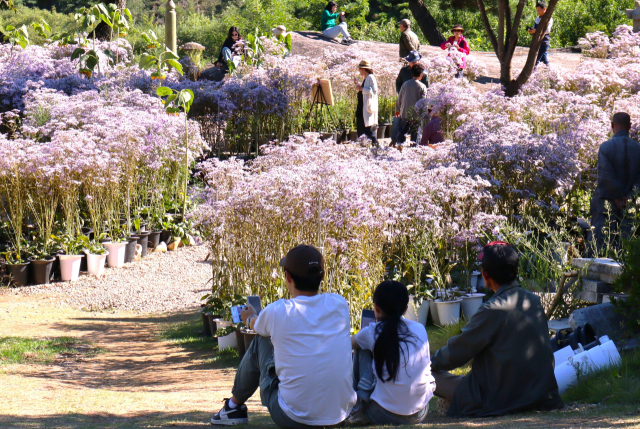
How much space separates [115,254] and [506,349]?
22.2ft

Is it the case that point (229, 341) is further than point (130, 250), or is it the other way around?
point (130, 250)

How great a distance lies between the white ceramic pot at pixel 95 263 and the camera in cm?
891

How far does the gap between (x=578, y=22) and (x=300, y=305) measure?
2709cm

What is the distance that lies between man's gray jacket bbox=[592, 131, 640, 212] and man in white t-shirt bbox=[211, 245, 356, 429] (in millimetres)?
4090

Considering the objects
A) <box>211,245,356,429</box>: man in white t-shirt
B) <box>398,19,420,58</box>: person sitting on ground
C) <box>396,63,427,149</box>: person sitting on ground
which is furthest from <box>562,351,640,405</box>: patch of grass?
<box>398,19,420,58</box>: person sitting on ground

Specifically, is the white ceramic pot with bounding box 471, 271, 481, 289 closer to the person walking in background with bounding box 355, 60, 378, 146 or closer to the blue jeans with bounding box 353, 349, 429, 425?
the blue jeans with bounding box 353, 349, 429, 425

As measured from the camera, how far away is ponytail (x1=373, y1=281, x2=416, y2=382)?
341cm

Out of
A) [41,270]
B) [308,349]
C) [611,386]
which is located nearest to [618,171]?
[611,386]

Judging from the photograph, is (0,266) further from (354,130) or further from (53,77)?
(354,130)

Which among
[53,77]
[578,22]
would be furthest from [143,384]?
[578,22]

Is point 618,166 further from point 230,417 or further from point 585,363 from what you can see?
point 230,417

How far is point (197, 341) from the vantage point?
21.3 ft

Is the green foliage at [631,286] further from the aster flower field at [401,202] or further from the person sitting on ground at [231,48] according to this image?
the person sitting on ground at [231,48]

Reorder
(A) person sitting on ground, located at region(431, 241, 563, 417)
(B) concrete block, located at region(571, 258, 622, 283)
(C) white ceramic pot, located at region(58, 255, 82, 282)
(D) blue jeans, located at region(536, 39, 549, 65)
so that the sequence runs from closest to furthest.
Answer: (A) person sitting on ground, located at region(431, 241, 563, 417), (B) concrete block, located at region(571, 258, 622, 283), (C) white ceramic pot, located at region(58, 255, 82, 282), (D) blue jeans, located at region(536, 39, 549, 65)
